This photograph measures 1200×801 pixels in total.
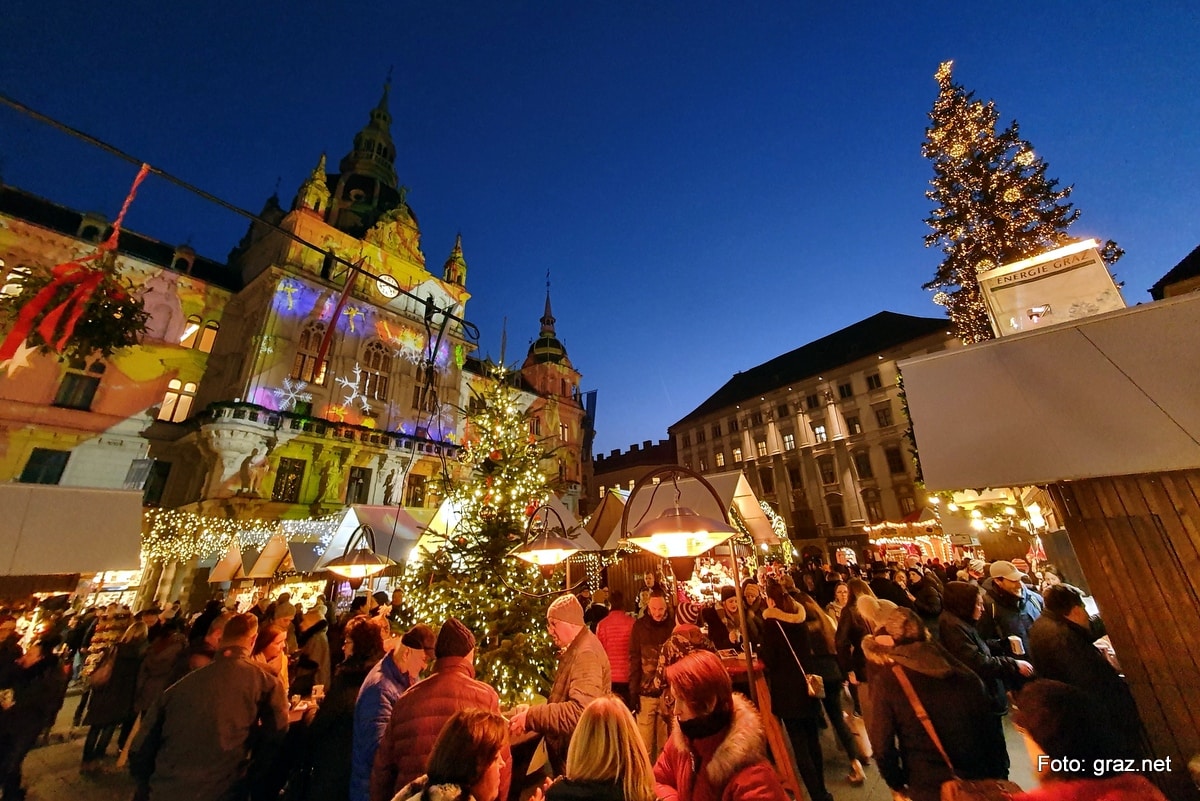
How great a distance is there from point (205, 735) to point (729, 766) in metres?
3.70

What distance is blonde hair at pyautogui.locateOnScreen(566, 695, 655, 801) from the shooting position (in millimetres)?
1978

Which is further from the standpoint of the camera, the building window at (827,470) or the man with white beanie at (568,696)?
the building window at (827,470)

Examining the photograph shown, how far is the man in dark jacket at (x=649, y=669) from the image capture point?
487cm

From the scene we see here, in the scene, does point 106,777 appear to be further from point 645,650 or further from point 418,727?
point 645,650

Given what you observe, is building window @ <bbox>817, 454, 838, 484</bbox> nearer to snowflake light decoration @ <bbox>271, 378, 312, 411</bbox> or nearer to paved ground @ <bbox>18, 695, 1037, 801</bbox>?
paved ground @ <bbox>18, 695, 1037, 801</bbox>

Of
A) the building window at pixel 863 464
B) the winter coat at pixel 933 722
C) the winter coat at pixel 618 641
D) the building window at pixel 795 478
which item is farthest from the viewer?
the building window at pixel 795 478

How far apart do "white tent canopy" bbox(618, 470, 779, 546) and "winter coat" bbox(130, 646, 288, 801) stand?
6.44 metres

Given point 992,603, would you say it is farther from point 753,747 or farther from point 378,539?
point 378,539

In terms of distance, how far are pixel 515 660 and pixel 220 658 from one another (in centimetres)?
445

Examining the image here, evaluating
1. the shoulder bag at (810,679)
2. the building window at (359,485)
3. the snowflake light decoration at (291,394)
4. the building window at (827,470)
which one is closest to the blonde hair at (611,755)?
the shoulder bag at (810,679)

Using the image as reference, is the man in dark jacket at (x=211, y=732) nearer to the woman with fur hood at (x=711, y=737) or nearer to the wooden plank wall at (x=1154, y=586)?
the woman with fur hood at (x=711, y=737)

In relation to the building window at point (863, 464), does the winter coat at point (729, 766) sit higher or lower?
lower

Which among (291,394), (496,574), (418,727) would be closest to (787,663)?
(418,727)

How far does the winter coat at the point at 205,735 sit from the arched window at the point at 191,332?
2511 cm
